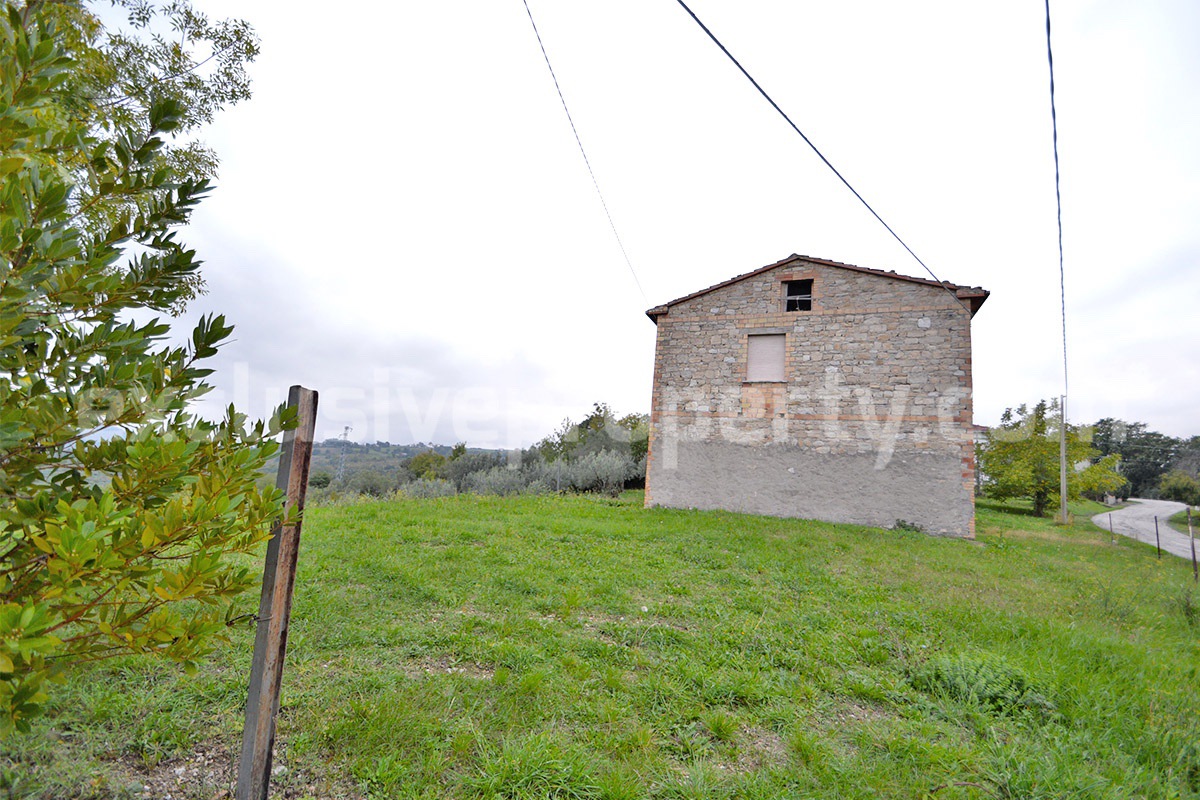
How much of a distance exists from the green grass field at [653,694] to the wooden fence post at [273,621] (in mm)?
274

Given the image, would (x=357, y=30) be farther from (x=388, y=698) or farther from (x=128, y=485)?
(x=388, y=698)

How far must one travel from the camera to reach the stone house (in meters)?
9.22

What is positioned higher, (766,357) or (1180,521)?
(766,357)

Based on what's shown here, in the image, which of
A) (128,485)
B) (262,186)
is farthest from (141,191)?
(262,186)

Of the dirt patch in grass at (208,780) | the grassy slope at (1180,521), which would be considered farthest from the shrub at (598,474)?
the grassy slope at (1180,521)

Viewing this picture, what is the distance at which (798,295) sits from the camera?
34.3 feet

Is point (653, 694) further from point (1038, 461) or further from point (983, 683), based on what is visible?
point (1038, 461)

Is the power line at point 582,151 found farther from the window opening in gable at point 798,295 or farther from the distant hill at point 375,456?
the distant hill at point 375,456

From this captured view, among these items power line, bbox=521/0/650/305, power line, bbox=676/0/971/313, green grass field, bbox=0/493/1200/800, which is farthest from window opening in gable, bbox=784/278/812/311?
green grass field, bbox=0/493/1200/800

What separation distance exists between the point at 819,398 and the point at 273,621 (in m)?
10.1

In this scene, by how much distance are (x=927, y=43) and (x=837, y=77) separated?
761 mm

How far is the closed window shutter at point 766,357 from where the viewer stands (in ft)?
34.0

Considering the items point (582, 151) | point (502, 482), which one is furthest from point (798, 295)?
point (502, 482)

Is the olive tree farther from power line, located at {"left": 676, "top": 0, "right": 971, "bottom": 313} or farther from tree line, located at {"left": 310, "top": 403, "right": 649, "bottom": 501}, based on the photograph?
tree line, located at {"left": 310, "top": 403, "right": 649, "bottom": 501}
